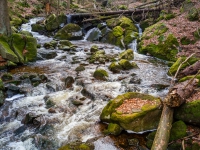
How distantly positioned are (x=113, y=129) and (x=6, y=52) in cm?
804

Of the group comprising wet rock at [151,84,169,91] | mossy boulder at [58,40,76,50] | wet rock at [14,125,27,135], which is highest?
mossy boulder at [58,40,76,50]

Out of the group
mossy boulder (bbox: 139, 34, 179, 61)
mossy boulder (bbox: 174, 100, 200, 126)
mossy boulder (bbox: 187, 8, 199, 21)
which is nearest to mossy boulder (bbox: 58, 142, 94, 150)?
mossy boulder (bbox: 174, 100, 200, 126)

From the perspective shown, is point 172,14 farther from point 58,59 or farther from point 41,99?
point 41,99

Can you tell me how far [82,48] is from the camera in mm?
16797

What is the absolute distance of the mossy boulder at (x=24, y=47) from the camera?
11964mm

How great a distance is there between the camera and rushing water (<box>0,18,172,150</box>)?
5.84m

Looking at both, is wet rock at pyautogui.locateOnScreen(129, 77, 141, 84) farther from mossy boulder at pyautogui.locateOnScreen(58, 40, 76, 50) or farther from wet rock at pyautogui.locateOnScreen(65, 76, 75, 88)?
mossy boulder at pyautogui.locateOnScreen(58, 40, 76, 50)

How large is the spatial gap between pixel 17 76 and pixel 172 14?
13910mm

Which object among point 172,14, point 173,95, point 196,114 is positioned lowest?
point 196,114

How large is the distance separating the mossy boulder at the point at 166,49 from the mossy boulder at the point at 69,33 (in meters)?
8.56

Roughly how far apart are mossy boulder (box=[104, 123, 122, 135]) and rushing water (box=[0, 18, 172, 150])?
0.75ft

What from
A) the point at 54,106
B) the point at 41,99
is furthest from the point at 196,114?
the point at 41,99

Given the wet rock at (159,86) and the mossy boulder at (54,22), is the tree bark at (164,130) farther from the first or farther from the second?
the mossy boulder at (54,22)

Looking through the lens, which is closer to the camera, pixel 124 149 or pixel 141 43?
pixel 124 149
